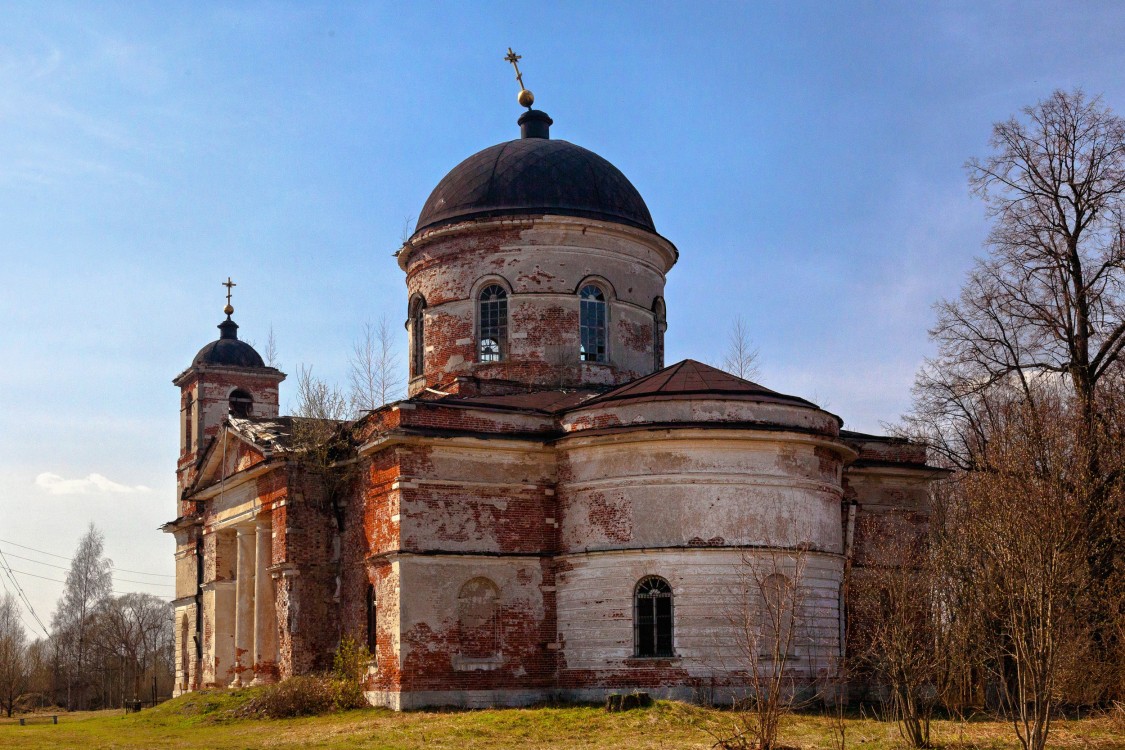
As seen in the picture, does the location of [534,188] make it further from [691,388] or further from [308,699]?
[308,699]

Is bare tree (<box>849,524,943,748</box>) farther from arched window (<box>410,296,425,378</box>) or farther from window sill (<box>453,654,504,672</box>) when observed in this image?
arched window (<box>410,296,425,378</box>)

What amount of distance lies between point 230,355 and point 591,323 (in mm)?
13763

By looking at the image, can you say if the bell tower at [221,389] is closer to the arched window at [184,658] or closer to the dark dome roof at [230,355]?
the dark dome roof at [230,355]

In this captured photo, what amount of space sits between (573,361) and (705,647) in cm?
740

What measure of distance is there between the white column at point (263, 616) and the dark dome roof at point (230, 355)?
36.7 feet

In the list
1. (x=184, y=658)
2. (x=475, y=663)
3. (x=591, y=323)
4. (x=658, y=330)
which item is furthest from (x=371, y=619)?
(x=184, y=658)

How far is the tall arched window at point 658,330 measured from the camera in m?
27.0

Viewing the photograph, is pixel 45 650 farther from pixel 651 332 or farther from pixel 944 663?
pixel 944 663

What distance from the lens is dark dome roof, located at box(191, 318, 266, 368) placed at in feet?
116

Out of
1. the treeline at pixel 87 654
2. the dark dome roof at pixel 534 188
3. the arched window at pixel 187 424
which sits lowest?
the treeline at pixel 87 654

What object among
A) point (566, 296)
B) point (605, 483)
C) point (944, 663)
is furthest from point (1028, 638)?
point (566, 296)

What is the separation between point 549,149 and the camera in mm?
27109

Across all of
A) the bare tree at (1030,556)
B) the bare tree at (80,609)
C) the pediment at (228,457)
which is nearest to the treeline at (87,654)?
the bare tree at (80,609)

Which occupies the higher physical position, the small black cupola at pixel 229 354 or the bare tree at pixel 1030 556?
the small black cupola at pixel 229 354
